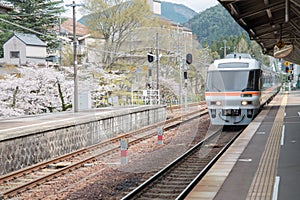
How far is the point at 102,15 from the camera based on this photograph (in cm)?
3338

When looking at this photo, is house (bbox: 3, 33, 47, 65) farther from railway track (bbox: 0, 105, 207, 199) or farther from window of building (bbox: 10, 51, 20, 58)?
railway track (bbox: 0, 105, 207, 199)

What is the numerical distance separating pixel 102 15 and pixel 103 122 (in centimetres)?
1794

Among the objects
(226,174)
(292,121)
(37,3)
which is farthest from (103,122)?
(37,3)

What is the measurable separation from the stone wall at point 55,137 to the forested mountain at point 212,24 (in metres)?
78.1

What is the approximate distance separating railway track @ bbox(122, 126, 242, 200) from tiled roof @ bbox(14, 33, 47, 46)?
25324 mm

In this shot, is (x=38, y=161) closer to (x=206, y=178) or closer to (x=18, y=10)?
(x=206, y=178)

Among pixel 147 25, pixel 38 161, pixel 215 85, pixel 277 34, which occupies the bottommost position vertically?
pixel 38 161

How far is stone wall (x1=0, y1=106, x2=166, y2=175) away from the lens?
1091 cm

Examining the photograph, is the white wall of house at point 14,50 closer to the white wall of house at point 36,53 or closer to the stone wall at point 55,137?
the white wall of house at point 36,53

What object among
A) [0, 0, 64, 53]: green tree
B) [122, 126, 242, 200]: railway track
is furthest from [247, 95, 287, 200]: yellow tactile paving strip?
[0, 0, 64, 53]: green tree

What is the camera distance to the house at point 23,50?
3544cm

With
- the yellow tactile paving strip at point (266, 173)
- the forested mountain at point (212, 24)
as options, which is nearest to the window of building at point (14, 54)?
the yellow tactile paving strip at point (266, 173)

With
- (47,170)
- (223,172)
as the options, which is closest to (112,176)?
(47,170)

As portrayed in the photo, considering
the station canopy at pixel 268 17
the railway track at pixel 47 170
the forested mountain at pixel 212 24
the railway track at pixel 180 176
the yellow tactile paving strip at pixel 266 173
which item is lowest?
the railway track at pixel 47 170
